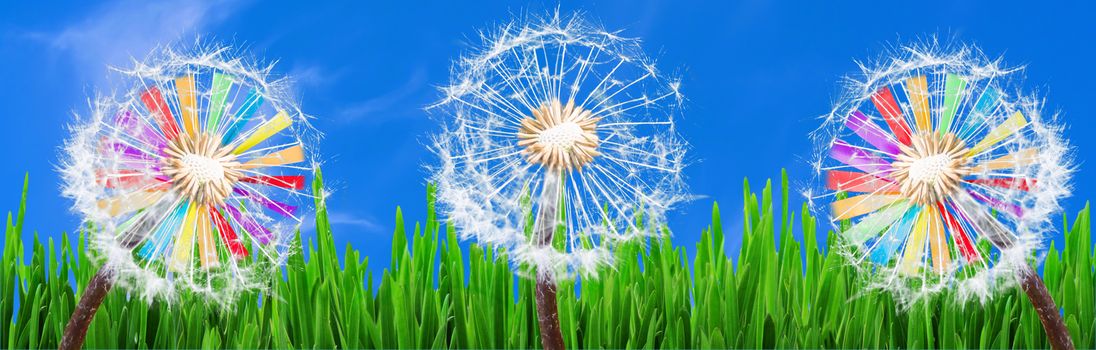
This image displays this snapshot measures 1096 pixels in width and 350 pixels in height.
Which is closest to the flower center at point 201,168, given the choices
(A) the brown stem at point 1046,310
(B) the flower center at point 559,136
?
(B) the flower center at point 559,136

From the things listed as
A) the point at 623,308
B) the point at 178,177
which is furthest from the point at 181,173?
the point at 623,308

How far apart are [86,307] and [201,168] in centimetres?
73

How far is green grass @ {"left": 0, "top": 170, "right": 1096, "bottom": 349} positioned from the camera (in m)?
5.11

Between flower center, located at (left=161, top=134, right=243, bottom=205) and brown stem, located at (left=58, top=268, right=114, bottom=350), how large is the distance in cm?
46

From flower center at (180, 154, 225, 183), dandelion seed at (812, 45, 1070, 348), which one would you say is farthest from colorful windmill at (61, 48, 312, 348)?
dandelion seed at (812, 45, 1070, 348)

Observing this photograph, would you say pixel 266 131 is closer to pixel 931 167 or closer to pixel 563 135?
pixel 563 135

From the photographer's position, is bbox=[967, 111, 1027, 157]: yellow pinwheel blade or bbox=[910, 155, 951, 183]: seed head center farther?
bbox=[967, 111, 1027, 157]: yellow pinwheel blade

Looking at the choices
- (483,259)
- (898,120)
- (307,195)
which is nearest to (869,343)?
(898,120)

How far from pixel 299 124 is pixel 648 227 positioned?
1.41 meters

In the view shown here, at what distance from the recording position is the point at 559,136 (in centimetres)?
385

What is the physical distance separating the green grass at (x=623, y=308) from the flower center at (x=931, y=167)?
1065 mm

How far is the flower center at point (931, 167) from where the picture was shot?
4117 mm

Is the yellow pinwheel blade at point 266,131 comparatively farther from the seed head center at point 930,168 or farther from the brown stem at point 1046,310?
the brown stem at point 1046,310

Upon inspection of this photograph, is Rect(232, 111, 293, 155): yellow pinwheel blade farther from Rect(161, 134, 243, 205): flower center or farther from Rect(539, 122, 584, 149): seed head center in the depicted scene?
Rect(539, 122, 584, 149): seed head center
